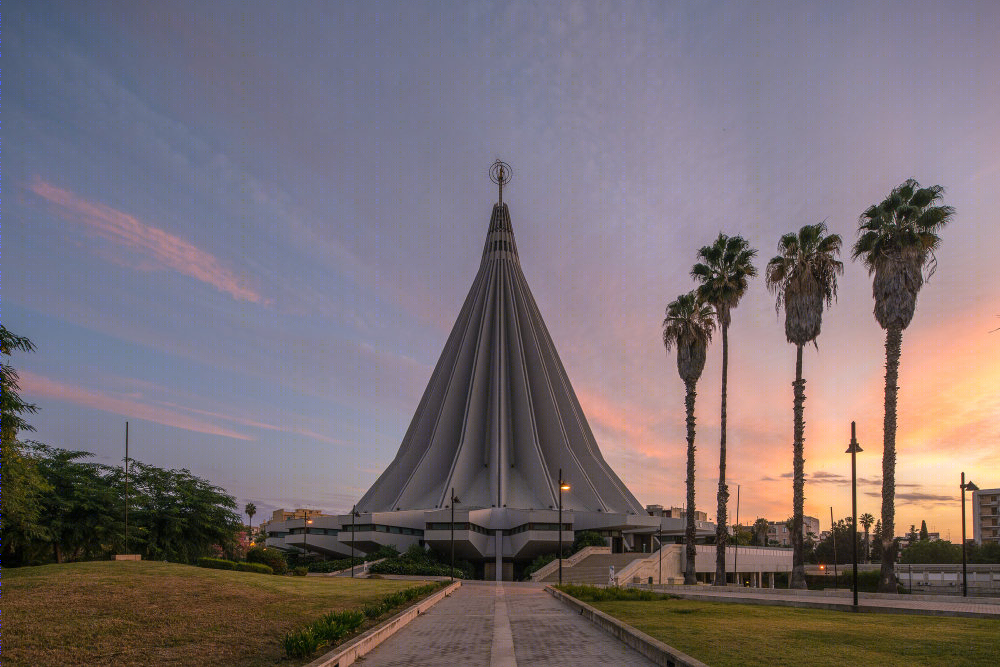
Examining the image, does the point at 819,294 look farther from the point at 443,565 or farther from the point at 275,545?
the point at 275,545

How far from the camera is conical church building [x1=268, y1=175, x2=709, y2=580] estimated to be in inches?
1966

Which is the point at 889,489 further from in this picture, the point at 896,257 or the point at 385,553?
the point at 385,553

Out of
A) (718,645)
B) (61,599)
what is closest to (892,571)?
(718,645)

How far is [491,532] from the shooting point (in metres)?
50.5

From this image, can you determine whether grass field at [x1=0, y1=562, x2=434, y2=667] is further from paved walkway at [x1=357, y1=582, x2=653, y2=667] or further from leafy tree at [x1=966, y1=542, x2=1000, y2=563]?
leafy tree at [x1=966, y1=542, x2=1000, y2=563]

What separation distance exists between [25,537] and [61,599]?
17.9 meters

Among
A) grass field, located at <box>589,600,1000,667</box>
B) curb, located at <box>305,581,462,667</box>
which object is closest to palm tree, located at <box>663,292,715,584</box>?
grass field, located at <box>589,600,1000,667</box>

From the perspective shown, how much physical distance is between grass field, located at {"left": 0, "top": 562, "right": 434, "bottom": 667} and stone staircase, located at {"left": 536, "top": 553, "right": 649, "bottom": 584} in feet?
62.6

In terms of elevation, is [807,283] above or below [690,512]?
above

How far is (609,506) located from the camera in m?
56.7

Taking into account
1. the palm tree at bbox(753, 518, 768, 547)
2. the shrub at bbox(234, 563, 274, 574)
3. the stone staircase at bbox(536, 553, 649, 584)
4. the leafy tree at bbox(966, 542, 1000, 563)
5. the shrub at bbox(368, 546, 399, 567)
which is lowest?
the palm tree at bbox(753, 518, 768, 547)

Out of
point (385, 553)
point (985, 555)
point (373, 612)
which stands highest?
point (373, 612)

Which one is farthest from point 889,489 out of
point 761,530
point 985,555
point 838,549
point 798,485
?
point 761,530

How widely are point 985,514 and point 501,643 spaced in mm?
103330
